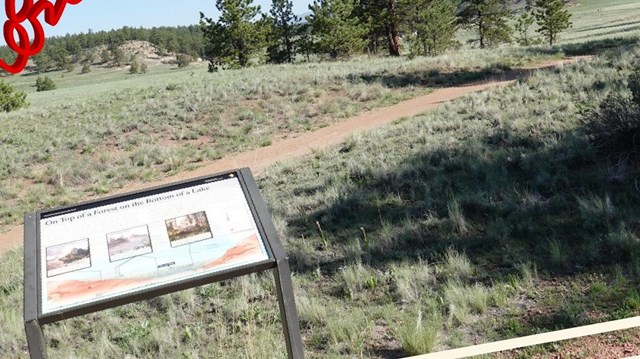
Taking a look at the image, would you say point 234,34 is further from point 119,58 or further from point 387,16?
point 119,58

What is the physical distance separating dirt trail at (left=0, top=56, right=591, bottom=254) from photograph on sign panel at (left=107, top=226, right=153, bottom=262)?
1045cm

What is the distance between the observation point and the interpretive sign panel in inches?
140

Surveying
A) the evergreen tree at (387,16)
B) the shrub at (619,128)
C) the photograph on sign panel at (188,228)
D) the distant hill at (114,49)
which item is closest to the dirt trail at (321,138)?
the shrub at (619,128)

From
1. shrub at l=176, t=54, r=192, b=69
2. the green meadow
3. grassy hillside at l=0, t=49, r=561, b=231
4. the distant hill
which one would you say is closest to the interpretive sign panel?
the green meadow

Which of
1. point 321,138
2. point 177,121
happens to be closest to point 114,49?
point 177,121

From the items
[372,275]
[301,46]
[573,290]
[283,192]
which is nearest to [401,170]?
[283,192]

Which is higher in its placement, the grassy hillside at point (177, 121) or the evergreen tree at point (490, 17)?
the evergreen tree at point (490, 17)

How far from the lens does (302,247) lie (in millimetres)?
7777

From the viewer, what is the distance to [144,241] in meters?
3.85

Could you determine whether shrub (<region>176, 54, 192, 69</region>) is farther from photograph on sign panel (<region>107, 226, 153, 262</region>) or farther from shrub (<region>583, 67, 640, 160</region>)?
photograph on sign panel (<region>107, 226, 153, 262</region>)

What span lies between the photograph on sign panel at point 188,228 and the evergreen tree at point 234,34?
4392 centimetres

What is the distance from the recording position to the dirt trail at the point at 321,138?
15609mm

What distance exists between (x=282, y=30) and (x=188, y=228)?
5093 centimetres

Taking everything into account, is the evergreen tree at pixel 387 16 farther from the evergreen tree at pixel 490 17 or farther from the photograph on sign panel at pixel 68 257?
the photograph on sign panel at pixel 68 257
